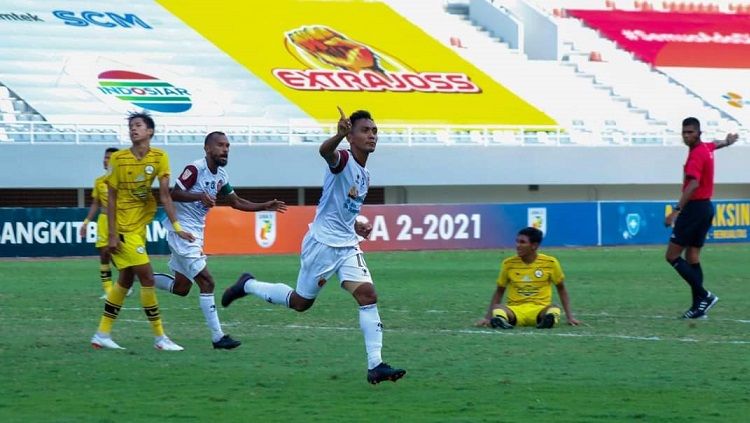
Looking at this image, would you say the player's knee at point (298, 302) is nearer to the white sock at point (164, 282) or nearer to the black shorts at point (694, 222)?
the white sock at point (164, 282)

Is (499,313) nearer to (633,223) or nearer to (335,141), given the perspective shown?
(335,141)

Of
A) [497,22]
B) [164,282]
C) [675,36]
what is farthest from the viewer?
[675,36]

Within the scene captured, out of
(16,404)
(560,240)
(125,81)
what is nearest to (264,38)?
(125,81)

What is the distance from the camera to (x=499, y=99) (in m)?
46.1

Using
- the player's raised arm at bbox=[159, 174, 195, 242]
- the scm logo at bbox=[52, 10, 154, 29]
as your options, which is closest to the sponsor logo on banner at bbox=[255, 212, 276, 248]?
the scm logo at bbox=[52, 10, 154, 29]

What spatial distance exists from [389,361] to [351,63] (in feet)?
118

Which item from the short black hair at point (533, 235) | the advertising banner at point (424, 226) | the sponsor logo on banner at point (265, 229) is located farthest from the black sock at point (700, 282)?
the sponsor logo on banner at point (265, 229)

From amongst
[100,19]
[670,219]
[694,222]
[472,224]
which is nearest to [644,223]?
[472,224]

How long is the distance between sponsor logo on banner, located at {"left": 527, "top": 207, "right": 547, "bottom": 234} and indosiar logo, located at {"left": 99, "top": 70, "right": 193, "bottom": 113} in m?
12.3

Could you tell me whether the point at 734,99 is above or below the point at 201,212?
below

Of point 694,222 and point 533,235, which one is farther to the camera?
point 694,222

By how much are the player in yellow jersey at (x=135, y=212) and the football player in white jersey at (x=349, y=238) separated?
A: 1.82 m

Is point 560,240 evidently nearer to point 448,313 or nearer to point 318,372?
point 448,313

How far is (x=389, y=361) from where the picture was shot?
10.7m
